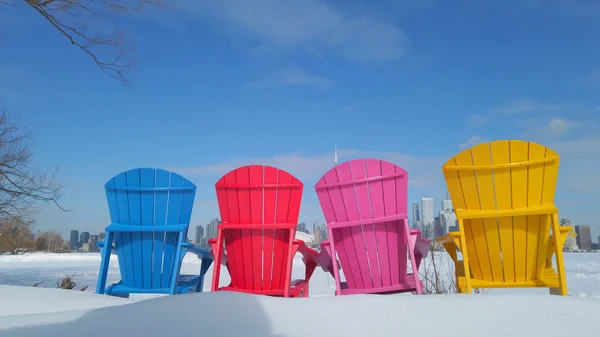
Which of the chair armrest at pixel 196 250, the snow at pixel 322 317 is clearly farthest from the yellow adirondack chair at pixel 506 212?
the chair armrest at pixel 196 250

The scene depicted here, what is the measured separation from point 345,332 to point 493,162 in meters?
2.01

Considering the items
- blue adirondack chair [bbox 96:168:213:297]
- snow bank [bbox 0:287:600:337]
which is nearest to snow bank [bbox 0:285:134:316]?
snow bank [bbox 0:287:600:337]

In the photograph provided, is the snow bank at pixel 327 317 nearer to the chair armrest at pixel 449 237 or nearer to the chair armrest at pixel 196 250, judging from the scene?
the chair armrest at pixel 449 237

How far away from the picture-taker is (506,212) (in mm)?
2902

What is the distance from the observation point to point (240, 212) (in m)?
3.47

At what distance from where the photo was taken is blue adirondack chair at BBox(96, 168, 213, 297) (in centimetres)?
364

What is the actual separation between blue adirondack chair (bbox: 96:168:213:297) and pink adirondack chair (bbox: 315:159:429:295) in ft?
4.44

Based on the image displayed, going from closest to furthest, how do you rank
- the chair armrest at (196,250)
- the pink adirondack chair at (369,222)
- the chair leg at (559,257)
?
the chair leg at (559,257), the pink adirondack chair at (369,222), the chair armrest at (196,250)

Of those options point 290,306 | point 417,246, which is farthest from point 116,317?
point 417,246

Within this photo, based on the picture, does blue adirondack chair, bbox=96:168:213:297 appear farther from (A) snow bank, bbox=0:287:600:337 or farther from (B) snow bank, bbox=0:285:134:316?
(A) snow bank, bbox=0:287:600:337

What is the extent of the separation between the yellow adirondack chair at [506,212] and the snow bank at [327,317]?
895 millimetres

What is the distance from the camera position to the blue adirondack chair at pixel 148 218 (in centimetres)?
364

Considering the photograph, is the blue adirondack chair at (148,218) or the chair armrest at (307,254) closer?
the chair armrest at (307,254)

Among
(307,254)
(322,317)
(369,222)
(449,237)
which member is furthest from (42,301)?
(449,237)
